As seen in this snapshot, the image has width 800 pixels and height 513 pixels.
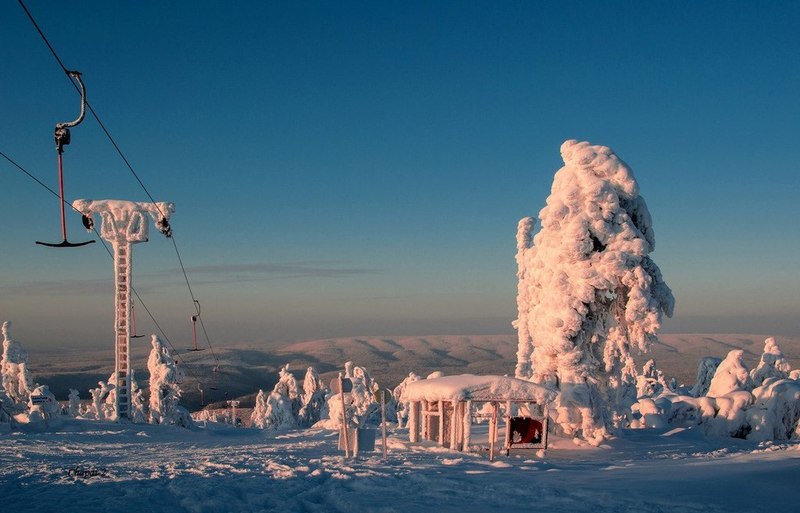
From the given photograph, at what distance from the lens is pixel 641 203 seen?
87.9 ft

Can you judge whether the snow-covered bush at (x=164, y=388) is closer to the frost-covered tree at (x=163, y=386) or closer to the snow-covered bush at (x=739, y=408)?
the frost-covered tree at (x=163, y=386)

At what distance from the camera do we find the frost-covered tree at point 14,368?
182 ft

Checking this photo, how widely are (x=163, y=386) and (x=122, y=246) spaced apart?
55.2 feet

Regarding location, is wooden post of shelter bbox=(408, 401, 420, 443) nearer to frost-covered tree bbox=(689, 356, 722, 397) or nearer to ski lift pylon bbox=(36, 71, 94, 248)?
ski lift pylon bbox=(36, 71, 94, 248)

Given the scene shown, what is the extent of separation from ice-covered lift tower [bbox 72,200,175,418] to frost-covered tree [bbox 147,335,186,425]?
43.7ft

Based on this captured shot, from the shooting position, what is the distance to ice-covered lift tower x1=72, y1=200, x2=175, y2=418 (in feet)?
109

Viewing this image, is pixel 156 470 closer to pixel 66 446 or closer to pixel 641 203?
pixel 66 446

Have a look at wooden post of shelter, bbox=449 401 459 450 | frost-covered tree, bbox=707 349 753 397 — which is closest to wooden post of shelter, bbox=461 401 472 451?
wooden post of shelter, bbox=449 401 459 450

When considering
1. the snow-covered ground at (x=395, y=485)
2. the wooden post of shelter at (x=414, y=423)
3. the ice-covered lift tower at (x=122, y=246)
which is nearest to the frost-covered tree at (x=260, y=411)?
the ice-covered lift tower at (x=122, y=246)

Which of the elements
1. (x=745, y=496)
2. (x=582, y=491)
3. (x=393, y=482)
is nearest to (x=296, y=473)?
(x=393, y=482)

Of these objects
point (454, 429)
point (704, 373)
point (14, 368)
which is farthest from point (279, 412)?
point (454, 429)

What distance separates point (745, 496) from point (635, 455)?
38.7 feet

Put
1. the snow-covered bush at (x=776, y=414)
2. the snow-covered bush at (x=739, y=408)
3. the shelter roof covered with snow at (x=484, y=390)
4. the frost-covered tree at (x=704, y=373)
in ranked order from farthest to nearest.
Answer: the frost-covered tree at (x=704, y=373), the snow-covered bush at (x=739, y=408), the snow-covered bush at (x=776, y=414), the shelter roof covered with snow at (x=484, y=390)

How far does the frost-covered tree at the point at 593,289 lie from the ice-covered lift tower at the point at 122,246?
63.5ft
